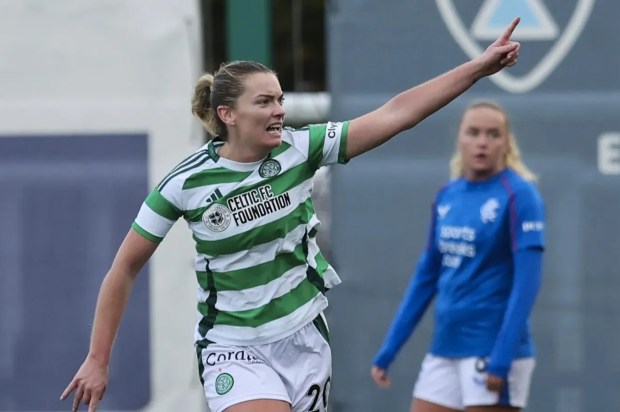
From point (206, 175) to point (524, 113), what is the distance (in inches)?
94.5

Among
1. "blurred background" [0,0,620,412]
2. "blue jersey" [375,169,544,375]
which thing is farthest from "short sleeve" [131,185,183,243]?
"blurred background" [0,0,620,412]

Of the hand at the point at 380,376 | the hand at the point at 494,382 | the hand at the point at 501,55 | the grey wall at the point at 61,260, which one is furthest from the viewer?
the grey wall at the point at 61,260

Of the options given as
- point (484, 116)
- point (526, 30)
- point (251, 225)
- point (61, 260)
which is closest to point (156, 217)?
point (251, 225)

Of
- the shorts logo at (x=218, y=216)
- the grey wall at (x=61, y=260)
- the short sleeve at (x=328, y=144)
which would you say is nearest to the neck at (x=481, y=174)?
the short sleeve at (x=328, y=144)

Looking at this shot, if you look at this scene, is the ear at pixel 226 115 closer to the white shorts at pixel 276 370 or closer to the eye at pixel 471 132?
the white shorts at pixel 276 370

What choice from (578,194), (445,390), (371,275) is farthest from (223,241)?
(578,194)

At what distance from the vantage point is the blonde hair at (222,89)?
4.41 meters

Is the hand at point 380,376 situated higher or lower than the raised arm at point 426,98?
lower

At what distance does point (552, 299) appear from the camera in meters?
6.37

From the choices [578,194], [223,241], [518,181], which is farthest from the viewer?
[578,194]

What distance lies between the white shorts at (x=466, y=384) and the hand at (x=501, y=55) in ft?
5.35

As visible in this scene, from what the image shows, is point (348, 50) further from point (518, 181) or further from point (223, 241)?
point (223, 241)

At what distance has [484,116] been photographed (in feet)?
18.2

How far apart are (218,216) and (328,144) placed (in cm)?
44
